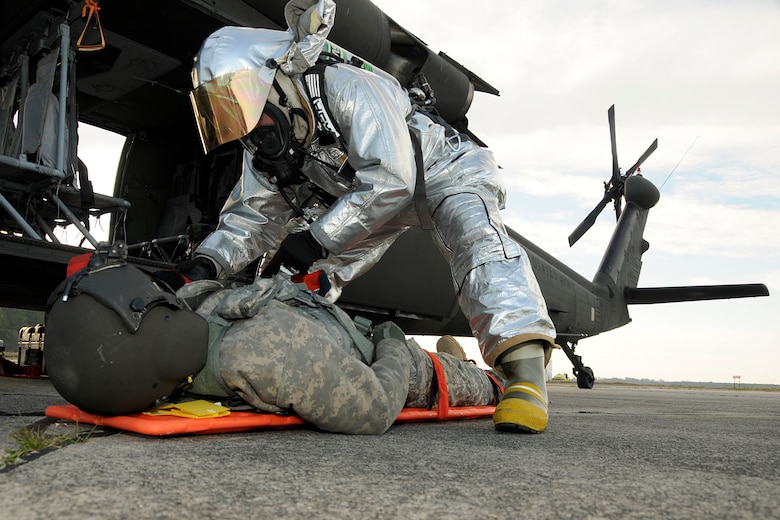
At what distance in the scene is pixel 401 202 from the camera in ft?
7.82

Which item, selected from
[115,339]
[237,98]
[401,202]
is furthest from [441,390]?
[237,98]

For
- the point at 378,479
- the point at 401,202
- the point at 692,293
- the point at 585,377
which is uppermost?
the point at 692,293

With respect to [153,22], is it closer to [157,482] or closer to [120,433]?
[120,433]

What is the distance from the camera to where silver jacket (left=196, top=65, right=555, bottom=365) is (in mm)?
2232

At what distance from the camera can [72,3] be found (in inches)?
119

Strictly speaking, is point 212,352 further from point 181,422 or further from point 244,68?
point 244,68

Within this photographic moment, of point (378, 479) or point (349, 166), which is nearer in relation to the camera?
point (378, 479)

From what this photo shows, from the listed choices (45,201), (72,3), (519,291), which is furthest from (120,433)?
(72,3)

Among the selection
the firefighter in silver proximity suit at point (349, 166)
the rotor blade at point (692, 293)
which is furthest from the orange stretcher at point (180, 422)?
the rotor blade at point (692, 293)

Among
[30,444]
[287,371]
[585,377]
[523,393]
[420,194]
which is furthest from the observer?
[585,377]

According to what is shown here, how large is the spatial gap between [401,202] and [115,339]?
1.28 m

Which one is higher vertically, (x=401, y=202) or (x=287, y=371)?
(x=401, y=202)

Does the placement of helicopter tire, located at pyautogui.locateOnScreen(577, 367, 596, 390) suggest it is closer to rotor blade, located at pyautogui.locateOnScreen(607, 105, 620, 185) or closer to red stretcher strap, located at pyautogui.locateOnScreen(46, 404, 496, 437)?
rotor blade, located at pyautogui.locateOnScreen(607, 105, 620, 185)

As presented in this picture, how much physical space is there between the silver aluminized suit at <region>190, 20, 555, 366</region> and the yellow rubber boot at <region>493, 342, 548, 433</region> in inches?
2.1
